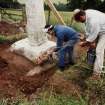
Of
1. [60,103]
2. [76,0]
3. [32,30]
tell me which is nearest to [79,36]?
[32,30]

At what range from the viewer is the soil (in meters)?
11.2

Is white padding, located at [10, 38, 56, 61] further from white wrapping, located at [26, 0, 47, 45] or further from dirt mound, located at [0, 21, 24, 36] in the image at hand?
dirt mound, located at [0, 21, 24, 36]

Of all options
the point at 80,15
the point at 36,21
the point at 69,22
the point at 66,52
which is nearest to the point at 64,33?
the point at 66,52

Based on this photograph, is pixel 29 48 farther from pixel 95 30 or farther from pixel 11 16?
pixel 11 16

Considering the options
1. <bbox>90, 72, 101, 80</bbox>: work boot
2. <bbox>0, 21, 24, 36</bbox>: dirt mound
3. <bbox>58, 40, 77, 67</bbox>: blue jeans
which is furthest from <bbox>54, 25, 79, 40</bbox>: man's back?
<bbox>0, 21, 24, 36</bbox>: dirt mound

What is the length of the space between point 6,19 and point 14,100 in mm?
7875

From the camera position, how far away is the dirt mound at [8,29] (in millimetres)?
15994

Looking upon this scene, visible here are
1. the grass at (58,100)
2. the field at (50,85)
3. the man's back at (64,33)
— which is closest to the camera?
the grass at (58,100)

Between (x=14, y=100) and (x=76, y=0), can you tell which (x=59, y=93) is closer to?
(x=14, y=100)

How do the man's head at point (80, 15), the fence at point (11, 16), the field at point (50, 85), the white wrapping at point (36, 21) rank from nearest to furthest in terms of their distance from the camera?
the field at point (50, 85)
the man's head at point (80, 15)
the white wrapping at point (36, 21)
the fence at point (11, 16)

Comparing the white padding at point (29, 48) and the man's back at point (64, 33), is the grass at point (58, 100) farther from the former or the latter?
the white padding at point (29, 48)

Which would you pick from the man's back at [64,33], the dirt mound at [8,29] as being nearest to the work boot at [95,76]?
the man's back at [64,33]

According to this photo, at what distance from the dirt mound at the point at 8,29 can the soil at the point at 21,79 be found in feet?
7.55

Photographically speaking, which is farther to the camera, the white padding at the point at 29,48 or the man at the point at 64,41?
the white padding at the point at 29,48
